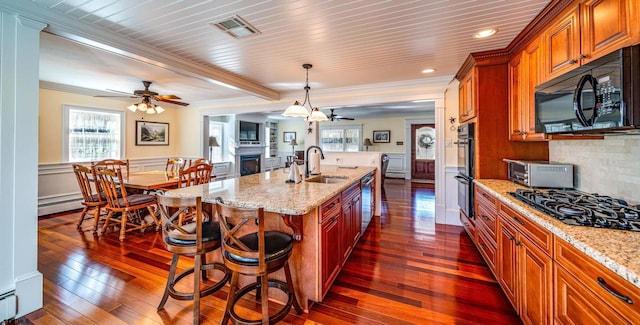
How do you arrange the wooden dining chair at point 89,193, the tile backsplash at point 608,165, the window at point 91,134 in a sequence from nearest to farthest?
the tile backsplash at point 608,165 < the wooden dining chair at point 89,193 < the window at point 91,134

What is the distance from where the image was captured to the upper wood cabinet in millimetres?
1290

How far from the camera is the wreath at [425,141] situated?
27.8 feet

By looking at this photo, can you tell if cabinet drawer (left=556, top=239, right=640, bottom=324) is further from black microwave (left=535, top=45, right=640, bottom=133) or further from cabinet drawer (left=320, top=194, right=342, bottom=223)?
cabinet drawer (left=320, top=194, right=342, bottom=223)

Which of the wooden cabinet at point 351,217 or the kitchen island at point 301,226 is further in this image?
the wooden cabinet at point 351,217

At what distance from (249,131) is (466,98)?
6278 millimetres

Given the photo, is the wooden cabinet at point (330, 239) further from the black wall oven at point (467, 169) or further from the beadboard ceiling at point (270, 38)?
the black wall oven at point (467, 169)

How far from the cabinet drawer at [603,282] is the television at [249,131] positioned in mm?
7390

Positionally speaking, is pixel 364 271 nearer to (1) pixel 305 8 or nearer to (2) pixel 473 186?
(2) pixel 473 186

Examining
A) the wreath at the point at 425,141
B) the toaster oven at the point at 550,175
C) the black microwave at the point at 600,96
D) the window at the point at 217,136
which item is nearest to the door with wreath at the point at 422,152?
the wreath at the point at 425,141

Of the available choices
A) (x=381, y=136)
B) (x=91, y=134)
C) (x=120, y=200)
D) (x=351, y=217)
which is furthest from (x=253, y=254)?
(x=381, y=136)

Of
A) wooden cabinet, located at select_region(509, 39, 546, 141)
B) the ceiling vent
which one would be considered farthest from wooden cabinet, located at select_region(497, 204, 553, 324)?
the ceiling vent

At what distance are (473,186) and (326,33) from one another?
Result: 2.30 meters

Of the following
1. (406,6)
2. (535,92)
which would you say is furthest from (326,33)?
(535,92)

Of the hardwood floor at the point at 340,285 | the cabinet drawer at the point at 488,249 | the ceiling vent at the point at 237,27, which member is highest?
the ceiling vent at the point at 237,27
